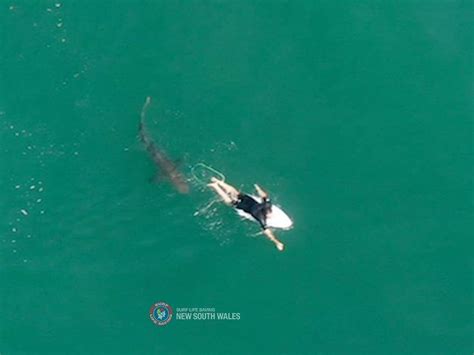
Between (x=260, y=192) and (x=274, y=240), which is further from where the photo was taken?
(x=260, y=192)

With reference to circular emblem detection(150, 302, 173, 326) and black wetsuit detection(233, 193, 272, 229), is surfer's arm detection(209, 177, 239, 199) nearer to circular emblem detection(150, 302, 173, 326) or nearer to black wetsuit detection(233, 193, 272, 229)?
black wetsuit detection(233, 193, 272, 229)

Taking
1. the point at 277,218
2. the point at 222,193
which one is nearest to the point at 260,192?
the point at 277,218

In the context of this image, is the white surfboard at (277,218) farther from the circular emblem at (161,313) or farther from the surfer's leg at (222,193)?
the circular emblem at (161,313)

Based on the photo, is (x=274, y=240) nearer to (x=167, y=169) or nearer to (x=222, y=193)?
(x=222, y=193)

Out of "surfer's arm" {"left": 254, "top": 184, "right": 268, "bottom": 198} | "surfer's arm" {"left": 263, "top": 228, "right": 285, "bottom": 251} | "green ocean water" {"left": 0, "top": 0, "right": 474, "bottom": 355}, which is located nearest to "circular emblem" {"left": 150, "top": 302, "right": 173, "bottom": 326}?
"green ocean water" {"left": 0, "top": 0, "right": 474, "bottom": 355}

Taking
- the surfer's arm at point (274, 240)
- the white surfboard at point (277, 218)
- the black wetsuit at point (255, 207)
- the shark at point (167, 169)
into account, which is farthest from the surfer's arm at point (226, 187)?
the surfer's arm at point (274, 240)

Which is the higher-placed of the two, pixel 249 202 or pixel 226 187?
pixel 226 187

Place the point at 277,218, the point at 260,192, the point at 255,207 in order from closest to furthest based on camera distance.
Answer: the point at 255,207
the point at 277,218
the point at 260,192
